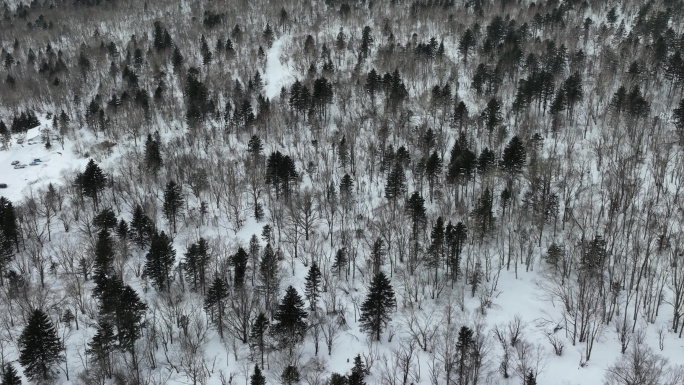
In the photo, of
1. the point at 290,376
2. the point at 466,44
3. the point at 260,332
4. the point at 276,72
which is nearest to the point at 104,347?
the point at 260,332

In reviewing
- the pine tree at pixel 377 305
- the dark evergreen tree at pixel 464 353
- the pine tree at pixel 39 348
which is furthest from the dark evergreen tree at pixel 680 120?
the pine tree at pixel 39 348

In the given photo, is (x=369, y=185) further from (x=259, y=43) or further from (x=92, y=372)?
(x=259, y=43)

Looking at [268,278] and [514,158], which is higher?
[514,158]

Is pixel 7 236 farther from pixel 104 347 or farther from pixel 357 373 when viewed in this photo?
pixel 357 373

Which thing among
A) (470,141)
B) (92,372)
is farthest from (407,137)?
(92,372)

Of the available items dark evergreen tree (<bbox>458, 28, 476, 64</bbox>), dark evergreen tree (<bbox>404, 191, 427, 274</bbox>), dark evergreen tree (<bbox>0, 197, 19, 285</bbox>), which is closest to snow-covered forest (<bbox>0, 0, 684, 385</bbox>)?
dark evergreen tree (<bbox>404, 191, 427, 274</bbox>)

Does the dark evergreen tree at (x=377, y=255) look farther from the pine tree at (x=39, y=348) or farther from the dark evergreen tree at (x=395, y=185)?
the pine tree at (x=39, y=348)
